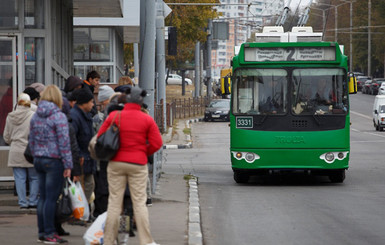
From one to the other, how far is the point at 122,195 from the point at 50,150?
1158 mm

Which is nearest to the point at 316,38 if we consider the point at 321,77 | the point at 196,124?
Answer: the point at 321,77

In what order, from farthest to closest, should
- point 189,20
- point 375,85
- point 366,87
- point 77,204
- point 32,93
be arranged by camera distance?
1. point 366,87
2. point 375,85
3. point 189,20
4. point 32,93
5. point 77,204

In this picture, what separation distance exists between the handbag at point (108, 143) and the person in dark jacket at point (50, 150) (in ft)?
3.00

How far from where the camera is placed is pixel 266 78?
17078 mm

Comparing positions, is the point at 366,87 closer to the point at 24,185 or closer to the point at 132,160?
the point at 24,185

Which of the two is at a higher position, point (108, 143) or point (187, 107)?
point (108, 143)

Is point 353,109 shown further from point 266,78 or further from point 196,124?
point 266,78

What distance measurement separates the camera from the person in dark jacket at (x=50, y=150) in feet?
30.3

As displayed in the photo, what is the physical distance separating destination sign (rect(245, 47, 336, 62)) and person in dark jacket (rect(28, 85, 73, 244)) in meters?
8.25

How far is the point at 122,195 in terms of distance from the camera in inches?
338

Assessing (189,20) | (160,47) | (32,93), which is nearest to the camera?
(32,93)

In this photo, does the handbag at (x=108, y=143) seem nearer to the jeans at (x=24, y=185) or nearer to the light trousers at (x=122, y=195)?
the light trousers at (x=122, y=195)

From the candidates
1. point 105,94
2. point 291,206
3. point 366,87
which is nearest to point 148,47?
point 291,206

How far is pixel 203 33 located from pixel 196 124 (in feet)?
33.5
